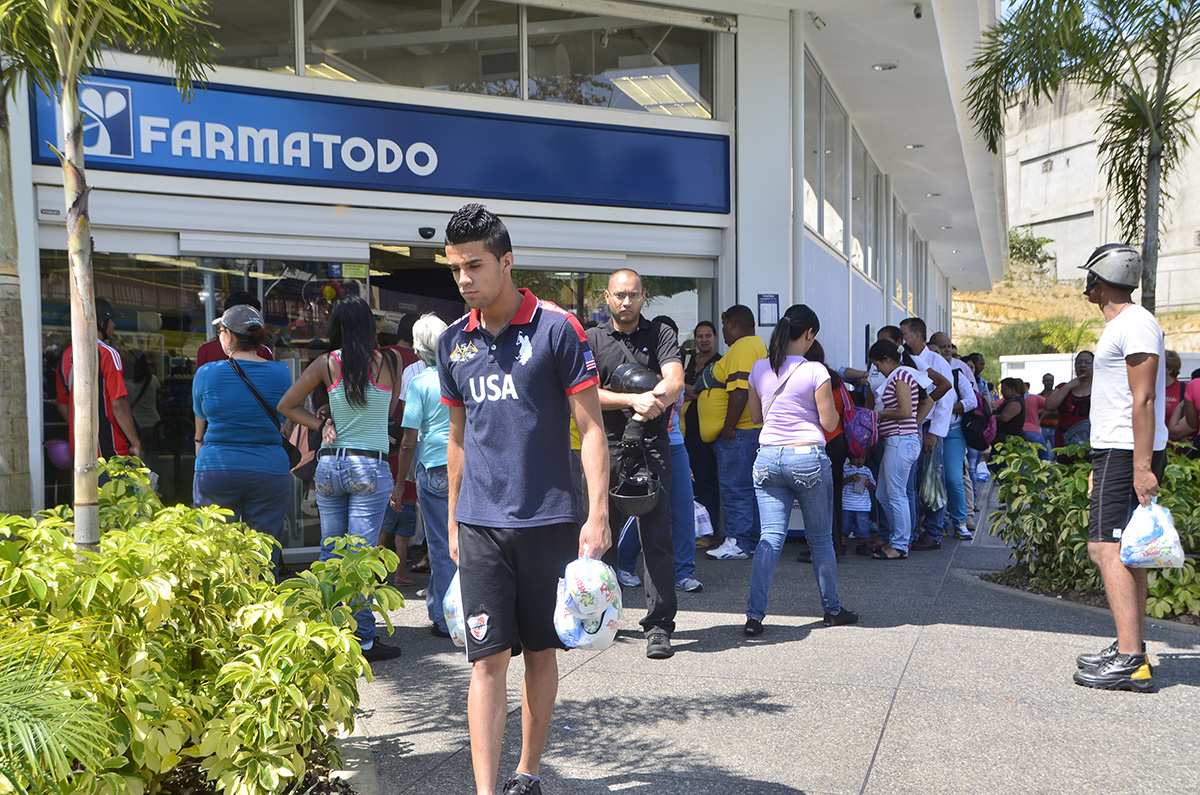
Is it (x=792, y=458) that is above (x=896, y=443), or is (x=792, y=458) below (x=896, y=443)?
above

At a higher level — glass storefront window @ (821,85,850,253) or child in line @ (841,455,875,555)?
glass storefront window @ (821,85,850,253)

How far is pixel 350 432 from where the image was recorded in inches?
204

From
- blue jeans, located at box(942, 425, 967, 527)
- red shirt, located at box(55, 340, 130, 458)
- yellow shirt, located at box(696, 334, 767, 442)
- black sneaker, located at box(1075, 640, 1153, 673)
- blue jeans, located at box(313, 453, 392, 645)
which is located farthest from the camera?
blue jeans, located at box(942, 425, 967, 527)

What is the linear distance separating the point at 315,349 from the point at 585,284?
2.55 metres

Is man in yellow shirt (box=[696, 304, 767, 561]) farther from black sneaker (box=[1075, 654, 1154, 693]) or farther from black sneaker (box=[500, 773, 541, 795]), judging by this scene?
black sneaker (box=[500, 773, 541, 795])

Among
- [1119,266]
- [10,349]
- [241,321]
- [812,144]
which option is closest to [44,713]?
[10,349]

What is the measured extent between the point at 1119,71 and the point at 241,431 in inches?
285

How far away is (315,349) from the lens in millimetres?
7996

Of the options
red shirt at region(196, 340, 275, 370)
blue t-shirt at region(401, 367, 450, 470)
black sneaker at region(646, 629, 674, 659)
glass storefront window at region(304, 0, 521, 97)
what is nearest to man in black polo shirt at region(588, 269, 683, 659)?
black sneaker at region(646, 629, 674, 659)

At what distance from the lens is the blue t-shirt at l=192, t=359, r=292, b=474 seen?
5.00m

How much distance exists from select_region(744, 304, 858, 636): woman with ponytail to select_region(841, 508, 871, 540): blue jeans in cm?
283

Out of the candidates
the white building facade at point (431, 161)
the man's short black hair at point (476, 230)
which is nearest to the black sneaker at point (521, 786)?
the man's short black hair at point (476, 230)

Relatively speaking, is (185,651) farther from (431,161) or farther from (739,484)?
(431,161)

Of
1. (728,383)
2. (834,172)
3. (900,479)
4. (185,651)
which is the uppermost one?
(834,172)
